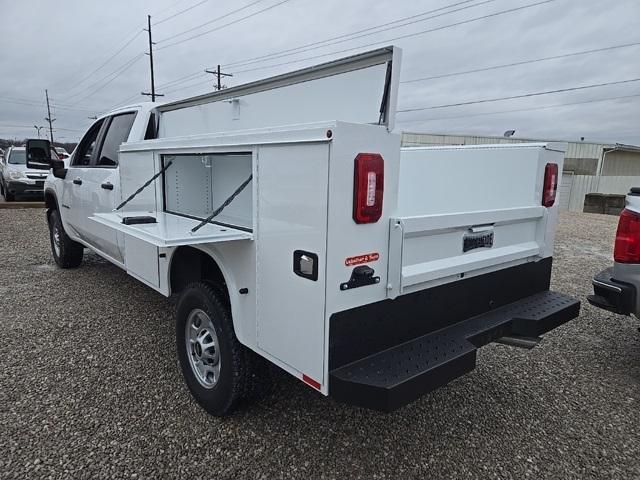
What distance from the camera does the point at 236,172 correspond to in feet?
10.3

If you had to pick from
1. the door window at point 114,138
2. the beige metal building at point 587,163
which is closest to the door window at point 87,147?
the door window at point 114,138

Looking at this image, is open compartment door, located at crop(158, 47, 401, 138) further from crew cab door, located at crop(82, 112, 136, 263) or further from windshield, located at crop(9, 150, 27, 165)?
windshield, located at crop(9, 150, 27, 165)

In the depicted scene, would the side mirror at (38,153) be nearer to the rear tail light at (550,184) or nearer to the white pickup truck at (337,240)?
the white pickup truck at (337,240)

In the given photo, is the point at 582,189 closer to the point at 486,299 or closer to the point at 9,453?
the point at 486,299

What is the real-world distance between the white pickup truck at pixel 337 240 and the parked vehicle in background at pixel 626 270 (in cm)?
33

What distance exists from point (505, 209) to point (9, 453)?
3.18 metres

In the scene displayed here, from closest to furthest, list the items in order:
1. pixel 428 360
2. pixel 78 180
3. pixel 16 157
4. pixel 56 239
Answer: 1. pixel 428 360
2. pixel 78 180
3. pixel 56 239
4. pixel 16 157

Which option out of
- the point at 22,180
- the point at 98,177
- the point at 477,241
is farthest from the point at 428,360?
the point at 22,180

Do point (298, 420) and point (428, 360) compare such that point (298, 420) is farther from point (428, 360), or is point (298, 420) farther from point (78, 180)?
point (78, 180)

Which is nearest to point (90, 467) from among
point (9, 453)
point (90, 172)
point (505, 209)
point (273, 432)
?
point (9, 453)

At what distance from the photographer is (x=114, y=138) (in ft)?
14.9

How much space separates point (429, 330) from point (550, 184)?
4.70 feet

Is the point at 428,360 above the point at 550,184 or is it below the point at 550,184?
below

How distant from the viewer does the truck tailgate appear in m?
2.44
